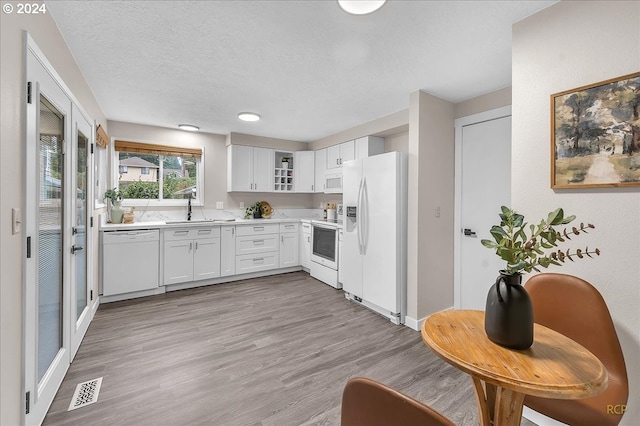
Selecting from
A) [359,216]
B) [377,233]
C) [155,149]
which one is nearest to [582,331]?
[377,233]

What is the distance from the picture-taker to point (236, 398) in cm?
181

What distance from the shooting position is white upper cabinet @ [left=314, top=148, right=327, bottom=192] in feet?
16.2

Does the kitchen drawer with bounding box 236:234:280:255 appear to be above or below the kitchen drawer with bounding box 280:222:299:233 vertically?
below

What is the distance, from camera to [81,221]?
2486mm

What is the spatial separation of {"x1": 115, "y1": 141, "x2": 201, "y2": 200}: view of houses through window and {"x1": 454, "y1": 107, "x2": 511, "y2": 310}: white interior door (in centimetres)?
406

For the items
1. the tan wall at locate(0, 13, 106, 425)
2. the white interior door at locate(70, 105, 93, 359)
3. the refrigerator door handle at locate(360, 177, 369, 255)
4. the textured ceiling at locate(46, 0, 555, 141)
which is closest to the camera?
the tan wall at locate(0, 13, 106, 425)

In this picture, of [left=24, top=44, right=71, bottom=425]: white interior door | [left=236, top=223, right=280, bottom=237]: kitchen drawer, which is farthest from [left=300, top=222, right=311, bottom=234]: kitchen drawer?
[left=24, top=44, right=71, bottom=425]: white interior door

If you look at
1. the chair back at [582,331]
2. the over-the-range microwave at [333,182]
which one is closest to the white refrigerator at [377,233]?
the over-the-range microwave at [333,182]

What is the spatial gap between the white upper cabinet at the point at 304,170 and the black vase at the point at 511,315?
170 inches

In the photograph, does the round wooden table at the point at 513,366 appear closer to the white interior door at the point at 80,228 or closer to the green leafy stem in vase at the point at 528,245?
the green leafy stem in vase at the point at 528,245

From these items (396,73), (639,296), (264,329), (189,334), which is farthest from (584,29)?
(189,334)

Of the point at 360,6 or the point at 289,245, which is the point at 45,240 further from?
the point at 289,245

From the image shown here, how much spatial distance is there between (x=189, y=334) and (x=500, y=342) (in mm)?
2631

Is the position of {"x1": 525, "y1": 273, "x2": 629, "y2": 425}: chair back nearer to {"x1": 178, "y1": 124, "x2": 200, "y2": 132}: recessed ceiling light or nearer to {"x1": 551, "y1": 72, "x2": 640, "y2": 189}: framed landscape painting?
{"x1": 551, "y1": 72, "x2": 640, "y2": 189}: framed landscape painting
